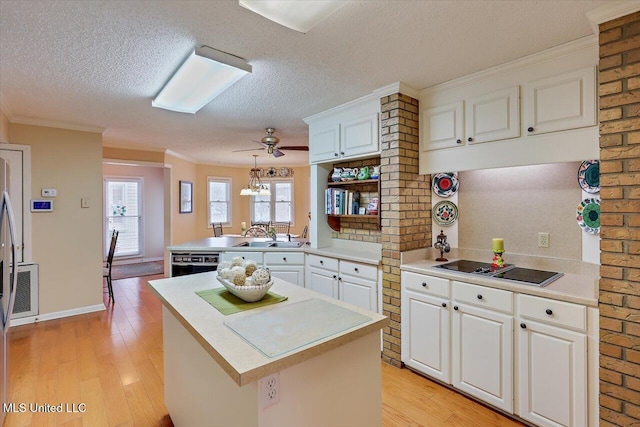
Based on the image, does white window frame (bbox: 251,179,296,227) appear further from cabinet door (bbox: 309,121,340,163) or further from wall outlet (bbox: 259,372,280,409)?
wall outlet (bbox: 259,372,280,409)

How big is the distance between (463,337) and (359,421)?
1.18 m

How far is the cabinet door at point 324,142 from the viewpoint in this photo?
3255 millimetres

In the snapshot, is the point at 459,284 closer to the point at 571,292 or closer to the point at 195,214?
the point at 571,292

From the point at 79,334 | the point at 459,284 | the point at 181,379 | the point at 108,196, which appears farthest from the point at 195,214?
the point at 459,284

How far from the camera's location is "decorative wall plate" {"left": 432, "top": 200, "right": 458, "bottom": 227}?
9.33 ft

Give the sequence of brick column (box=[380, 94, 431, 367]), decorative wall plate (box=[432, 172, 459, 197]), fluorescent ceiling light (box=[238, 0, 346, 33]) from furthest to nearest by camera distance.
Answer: decorative wall plate (box=[432, 172, 459, 197]) → brick column (box=[380, 94, 431, 367]) → fluorescent ceiling light (box=[238, 0, 346, 33])

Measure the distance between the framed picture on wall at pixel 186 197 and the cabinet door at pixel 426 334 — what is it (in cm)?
535

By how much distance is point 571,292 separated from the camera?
70.4 inches

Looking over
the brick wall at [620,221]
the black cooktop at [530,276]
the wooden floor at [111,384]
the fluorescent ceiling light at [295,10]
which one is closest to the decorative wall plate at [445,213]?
the black cooktop at [530,276]

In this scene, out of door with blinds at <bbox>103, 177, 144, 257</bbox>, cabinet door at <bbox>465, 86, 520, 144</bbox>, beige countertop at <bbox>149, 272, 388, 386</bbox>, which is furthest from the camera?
door with blinds at <bbox>103, 177, 144, 257</bbox>

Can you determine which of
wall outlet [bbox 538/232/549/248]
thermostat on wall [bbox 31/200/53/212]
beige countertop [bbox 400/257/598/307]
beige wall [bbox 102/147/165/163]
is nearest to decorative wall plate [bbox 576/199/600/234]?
wall outlet [bbox 538/232/549/248]

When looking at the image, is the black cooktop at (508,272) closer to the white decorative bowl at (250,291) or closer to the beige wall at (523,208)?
the beige wall at (523,208)

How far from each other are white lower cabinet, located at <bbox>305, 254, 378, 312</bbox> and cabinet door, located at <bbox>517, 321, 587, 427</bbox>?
3.91 ft

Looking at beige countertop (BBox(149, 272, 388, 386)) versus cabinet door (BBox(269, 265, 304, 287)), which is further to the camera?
cabinet door (BBox(269, 265, 304, 287))
